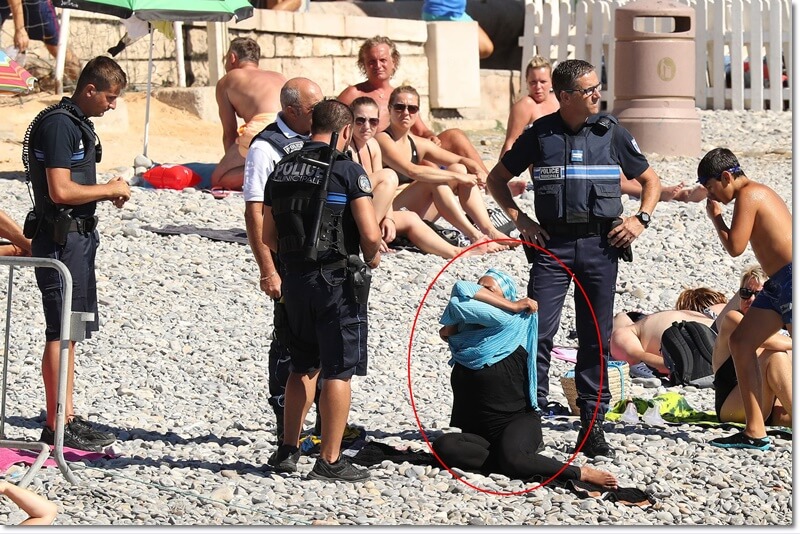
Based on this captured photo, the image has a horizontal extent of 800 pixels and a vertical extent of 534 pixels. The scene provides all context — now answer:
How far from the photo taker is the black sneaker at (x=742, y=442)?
6.57 m

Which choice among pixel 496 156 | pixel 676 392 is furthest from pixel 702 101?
pixel 676 392

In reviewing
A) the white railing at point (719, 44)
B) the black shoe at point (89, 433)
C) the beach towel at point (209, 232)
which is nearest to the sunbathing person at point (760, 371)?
the black shoe at point (89, 433)

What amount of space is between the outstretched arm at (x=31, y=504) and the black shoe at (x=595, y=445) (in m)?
2.60

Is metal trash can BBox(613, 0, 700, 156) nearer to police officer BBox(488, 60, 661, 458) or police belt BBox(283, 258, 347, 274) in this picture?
police officer BBox(488, 60, 661, 458)

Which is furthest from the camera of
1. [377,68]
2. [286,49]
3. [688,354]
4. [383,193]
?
[286,49]

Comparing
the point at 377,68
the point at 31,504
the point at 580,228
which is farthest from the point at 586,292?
the point at 377,68

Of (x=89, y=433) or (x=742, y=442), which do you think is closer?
(x=89, y=433)

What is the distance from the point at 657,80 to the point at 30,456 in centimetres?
1058

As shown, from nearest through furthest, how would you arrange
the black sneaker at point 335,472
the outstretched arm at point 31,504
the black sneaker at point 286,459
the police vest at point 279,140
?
the outstretched arm at point 31,504 → the black sneaker at point 335,472 → the black sneaker at point 286,459 → the police vest at point 279,140

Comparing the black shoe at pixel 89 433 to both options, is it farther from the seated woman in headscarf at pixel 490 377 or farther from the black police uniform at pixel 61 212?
the seated woman in headscarf at pixel 490 377

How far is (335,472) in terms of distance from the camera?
5.82m

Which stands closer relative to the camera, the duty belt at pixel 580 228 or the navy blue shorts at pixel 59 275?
the navy blue shorts at pixel 59 275

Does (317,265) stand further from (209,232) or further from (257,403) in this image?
(209,232)

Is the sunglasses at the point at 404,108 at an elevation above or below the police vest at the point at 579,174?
above
